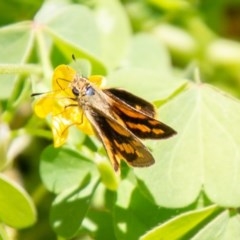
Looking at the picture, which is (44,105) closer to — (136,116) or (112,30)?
(136,116)

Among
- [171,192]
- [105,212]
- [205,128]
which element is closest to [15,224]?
[105,212]

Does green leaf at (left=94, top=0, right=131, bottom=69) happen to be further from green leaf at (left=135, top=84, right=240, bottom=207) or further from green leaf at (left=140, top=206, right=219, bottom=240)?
green leaf at (left=140, top=206, right=219, bottom=240)

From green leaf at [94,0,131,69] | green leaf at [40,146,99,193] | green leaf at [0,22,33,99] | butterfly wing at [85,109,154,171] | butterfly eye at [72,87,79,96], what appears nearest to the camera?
butterfly wing at [85,109,154,171]

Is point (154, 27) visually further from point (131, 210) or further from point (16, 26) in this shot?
point (131, 210)

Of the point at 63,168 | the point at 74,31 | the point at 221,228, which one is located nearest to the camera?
the point at 221,228

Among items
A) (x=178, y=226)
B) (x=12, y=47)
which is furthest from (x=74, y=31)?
(x=178, y=226)

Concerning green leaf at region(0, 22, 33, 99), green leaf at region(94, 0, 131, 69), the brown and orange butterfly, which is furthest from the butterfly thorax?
green leaf at region(94, 0, 131, 69)

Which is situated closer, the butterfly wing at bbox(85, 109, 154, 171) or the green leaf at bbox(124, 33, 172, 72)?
→ the butterfly wing at bbox(85, 109, 154, 171)
